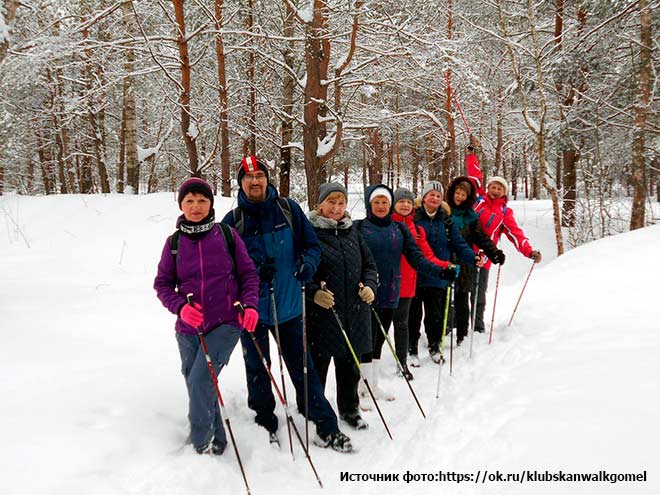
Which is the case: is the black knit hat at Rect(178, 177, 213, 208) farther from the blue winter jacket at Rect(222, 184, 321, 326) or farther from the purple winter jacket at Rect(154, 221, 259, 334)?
the blue winter jacket at Rect(222, 184, 321, 326)

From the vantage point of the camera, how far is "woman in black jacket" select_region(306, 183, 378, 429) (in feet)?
12.3

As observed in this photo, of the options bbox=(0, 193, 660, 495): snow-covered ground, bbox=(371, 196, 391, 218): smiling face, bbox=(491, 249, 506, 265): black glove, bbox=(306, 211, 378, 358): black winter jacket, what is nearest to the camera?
bbox=(0, 193, 660, 495): snow-covered ground

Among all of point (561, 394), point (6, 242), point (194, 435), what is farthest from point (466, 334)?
point (6, 242)

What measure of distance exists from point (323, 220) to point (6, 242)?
9753mm

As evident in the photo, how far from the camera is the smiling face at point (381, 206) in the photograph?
434cm

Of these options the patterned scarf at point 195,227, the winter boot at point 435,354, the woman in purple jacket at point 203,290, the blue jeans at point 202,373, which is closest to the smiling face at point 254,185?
the woman in purple jacket at point 203,290

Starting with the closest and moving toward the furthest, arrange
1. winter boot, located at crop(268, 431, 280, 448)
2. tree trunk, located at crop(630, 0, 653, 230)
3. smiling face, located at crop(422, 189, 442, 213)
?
winter boot, located at crop(268, 431, 280, 448)
smiling face, located at crop(422, 189, 442, 213)
tree trunk, located at crop(630, 0, 653, 230)

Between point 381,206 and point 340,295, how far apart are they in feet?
3.70

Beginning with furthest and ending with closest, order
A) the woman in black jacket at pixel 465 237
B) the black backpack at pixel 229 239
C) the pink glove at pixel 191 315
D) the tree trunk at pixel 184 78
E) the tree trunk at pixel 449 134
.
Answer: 1. the tree trunk at pixel 449 134
2. the tree trunk at pixel 184 78
3. the woman in black jacket at pixel 465 237
4. the black backpack at pixel 229 239
5. the pink glove at pixel 191 315

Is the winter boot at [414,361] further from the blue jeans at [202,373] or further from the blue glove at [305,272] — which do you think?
the blue jeans at [202,373]

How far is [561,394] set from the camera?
10.2 ft

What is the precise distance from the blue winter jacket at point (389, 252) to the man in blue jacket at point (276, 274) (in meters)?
1.04

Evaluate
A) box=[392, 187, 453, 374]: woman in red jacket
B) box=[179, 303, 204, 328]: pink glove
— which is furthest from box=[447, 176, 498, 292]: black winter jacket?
box=[179, 303, 204, 328]: pink glove

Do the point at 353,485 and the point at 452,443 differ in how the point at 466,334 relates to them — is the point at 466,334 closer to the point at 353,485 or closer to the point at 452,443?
the point at 452,443
